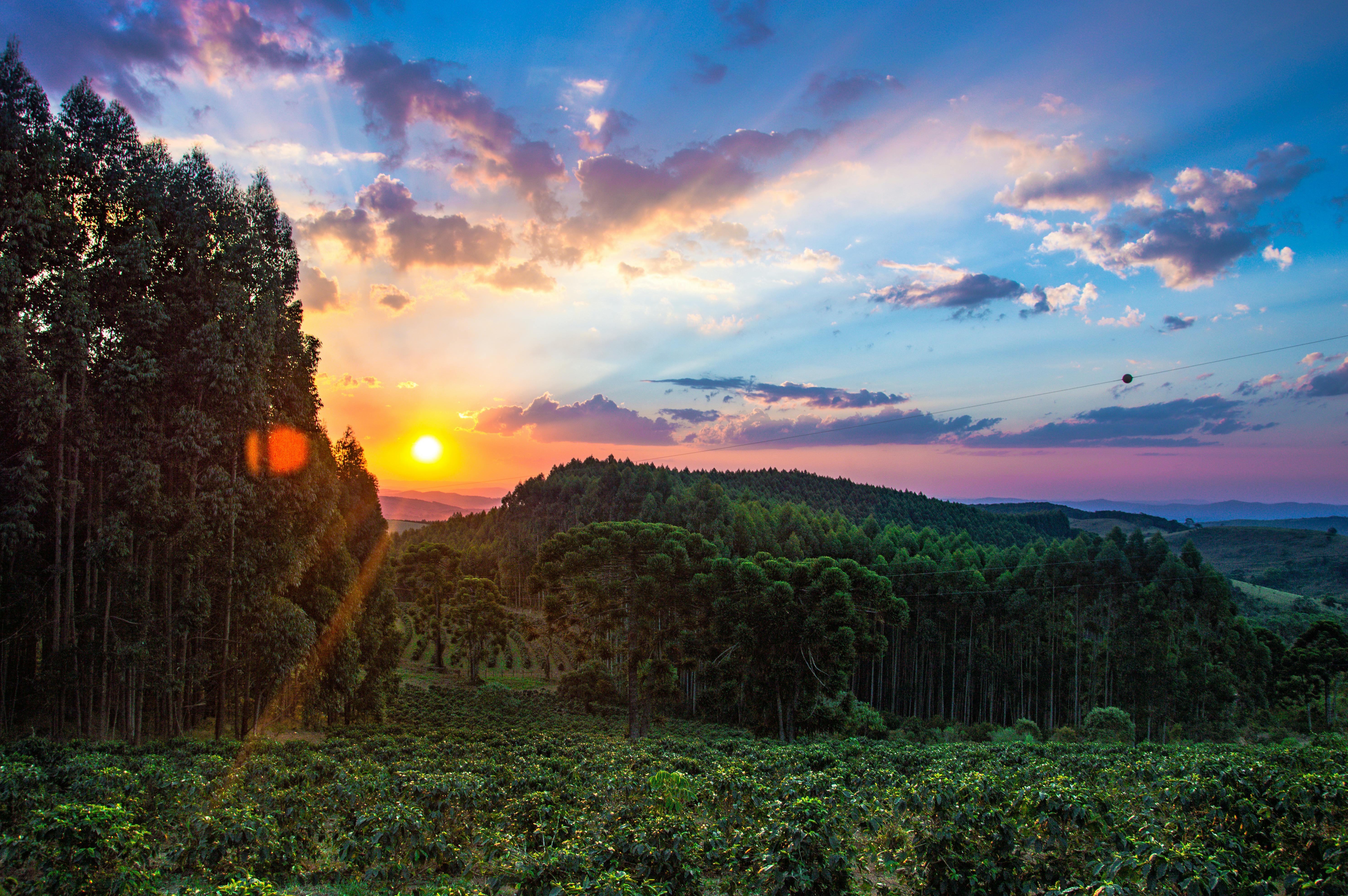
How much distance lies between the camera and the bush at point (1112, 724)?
34.2m

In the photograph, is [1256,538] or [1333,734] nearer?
[1333,734]

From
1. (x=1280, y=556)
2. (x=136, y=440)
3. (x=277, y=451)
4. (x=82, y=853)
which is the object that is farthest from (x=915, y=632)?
(x=1280, y=556)

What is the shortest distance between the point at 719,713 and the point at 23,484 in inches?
1525

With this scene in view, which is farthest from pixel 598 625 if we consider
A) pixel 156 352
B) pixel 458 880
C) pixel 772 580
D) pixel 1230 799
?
pixel 1230 799

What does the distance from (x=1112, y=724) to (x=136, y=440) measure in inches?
1740

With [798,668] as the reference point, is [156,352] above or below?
above

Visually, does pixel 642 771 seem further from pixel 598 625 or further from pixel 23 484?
pixel 598 625

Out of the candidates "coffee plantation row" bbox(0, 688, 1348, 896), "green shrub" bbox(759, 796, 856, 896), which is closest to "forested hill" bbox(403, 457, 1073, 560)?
"coffee plantation row" bbox(0, 688, 1348, 896)

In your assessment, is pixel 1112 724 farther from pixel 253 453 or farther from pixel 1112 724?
pixel 253 453

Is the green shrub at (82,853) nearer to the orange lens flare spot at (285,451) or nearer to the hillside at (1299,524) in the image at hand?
the orange lens flare spot at (285,451)

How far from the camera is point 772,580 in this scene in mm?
36188

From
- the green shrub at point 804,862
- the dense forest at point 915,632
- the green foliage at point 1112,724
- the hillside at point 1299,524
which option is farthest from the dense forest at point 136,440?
the hillside at point 1299,524

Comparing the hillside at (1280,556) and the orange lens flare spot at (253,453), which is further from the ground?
the orange lens flare spot at (253,453)

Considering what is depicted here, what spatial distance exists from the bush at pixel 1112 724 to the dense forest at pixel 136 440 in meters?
37.3
